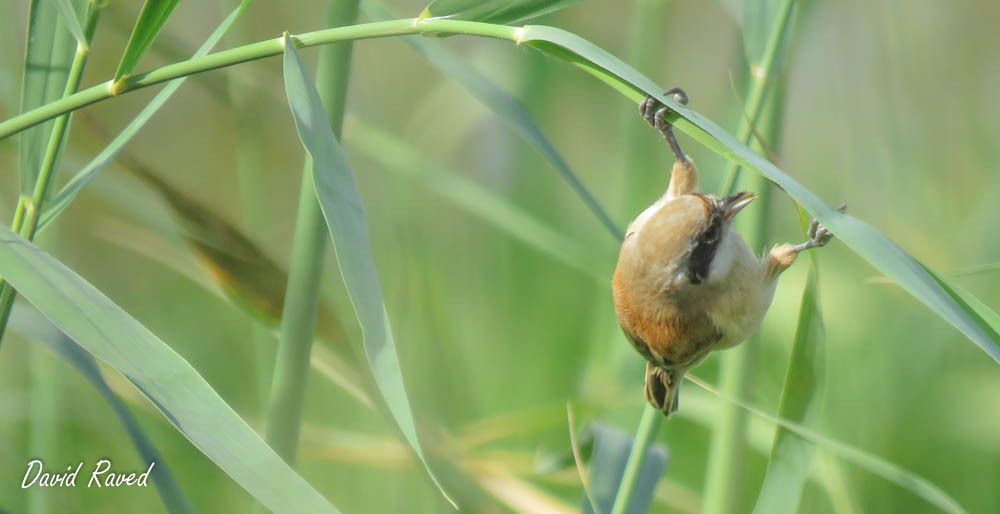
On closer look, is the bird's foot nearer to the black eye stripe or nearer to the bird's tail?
the black eye stripe

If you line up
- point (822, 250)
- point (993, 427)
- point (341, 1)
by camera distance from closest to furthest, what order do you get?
point (341, 1) → point (993, 427) → point (822, 250)

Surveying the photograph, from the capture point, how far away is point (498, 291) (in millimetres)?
2176

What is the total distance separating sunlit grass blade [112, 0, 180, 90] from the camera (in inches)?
27.2

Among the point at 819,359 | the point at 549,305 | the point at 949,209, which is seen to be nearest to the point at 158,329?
the point at 549,305

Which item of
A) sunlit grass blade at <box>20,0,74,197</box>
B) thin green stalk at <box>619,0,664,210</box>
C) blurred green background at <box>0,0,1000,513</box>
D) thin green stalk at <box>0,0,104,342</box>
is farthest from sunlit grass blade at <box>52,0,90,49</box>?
thin green stalk at <box>619,0,664,210</box>

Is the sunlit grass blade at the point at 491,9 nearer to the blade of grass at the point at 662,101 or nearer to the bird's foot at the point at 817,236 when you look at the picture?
the blade of grass at the point at 662,101

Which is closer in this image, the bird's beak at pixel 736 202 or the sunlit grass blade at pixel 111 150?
the sunlit grass blade at pixel 111 150

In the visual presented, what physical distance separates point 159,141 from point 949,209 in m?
2.37

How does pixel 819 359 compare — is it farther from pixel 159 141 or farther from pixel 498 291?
pixel 159 141

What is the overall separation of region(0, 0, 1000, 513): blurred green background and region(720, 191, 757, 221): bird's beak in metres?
0.09

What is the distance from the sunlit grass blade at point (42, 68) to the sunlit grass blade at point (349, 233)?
0.30m

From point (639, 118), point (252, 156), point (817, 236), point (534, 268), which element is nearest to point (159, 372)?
point (817, 236)

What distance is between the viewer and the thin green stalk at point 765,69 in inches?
34.4

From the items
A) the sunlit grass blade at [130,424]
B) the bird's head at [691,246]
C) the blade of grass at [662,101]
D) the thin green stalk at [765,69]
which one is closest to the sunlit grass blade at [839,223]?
the blade of grass at [662,101]
